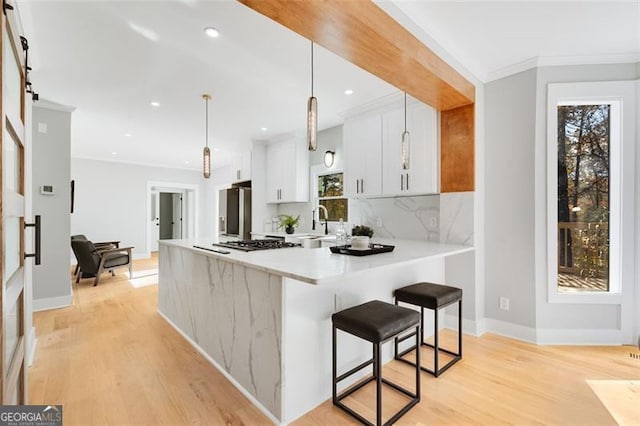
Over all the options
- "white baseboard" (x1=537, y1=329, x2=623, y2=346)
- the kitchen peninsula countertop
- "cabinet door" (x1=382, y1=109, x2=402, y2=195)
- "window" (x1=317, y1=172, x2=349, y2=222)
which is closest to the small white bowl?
the kitchen peninsula countertop

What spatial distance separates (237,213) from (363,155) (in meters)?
2.79

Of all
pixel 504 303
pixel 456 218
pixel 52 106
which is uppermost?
pixel 52 106

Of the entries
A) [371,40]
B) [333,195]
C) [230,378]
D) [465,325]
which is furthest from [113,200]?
[465,325]

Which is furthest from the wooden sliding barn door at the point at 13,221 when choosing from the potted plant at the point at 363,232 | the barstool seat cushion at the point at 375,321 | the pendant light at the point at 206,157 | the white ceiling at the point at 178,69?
the potted plant at the point at 363,232

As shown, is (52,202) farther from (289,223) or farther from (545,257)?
(545,257)

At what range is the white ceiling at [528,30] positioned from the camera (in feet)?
6.64

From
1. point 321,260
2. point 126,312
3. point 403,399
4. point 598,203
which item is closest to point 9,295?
point 321,260

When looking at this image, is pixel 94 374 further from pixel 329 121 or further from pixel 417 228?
pixel 329 121

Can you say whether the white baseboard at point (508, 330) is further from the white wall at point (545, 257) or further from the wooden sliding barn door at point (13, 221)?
the wooden sliding barn door at point (13, 221)

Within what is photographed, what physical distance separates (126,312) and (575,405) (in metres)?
4.28

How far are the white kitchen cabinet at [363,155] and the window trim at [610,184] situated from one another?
1.59 m

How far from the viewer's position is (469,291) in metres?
2.92
